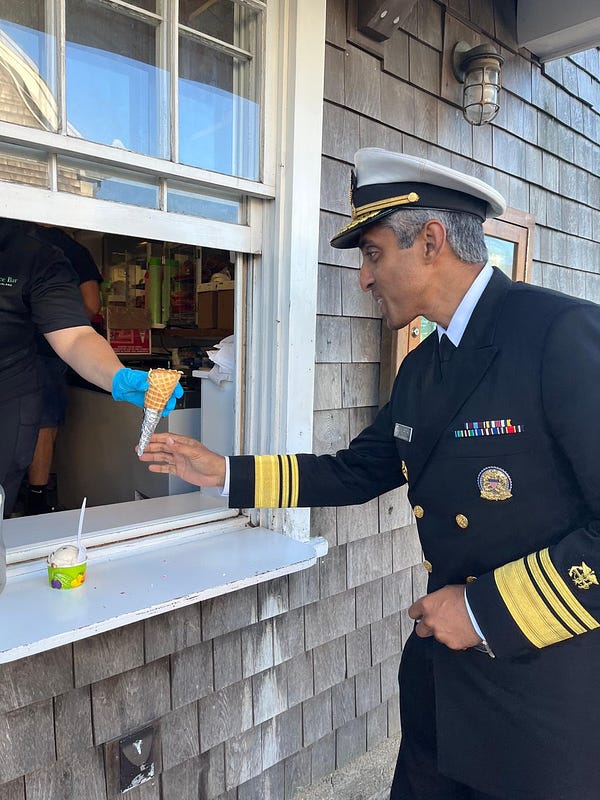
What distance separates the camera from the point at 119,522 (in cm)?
180

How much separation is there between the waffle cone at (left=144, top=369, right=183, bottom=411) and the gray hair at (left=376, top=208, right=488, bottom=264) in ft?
1.93

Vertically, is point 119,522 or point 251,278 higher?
point 251,278

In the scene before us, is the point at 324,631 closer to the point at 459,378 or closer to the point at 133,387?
the point at 133,387

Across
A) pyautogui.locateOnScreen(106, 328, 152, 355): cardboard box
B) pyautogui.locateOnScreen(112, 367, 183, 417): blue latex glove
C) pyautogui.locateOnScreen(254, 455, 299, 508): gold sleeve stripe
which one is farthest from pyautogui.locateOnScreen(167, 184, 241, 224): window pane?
pyautogui.locateOnScreen(106, 328, 152, 355): cardboard box

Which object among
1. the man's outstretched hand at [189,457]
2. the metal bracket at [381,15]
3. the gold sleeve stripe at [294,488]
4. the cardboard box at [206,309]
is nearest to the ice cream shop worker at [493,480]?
the gold sleeve stripe at [294,488]

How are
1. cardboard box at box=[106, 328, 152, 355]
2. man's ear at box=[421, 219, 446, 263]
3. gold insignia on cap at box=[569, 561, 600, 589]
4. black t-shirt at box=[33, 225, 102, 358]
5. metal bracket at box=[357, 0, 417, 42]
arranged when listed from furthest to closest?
cardboard box at box=[106, 328, 152, 355] → black t-shirt at box=[33, 225, 102, 358] → metal bracket at box=[357, 0, 417, 42] → man's ear at box=[421, 219, 446, 263] → gold insignia on cap at box=[569, 561, 600, 589]

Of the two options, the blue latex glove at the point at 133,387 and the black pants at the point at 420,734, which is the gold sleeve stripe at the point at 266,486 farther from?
the black pants at the point at 420,734

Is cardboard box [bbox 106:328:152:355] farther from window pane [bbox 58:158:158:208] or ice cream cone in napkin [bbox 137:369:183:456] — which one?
ice cream cone in napkin [bbox 137:369:183:456]

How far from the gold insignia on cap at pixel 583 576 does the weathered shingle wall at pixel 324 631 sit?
105cm

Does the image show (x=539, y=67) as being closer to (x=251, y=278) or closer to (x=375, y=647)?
(x=251, y=278)

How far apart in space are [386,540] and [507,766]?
112cm

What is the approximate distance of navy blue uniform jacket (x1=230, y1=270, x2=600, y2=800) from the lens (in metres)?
1.05

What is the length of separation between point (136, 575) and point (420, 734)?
0.80 metres

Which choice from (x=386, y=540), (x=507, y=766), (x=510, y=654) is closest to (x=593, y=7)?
(x=386, y=540)
